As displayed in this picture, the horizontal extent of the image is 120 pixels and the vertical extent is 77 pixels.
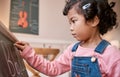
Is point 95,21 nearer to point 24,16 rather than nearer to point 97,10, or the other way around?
point 97,10

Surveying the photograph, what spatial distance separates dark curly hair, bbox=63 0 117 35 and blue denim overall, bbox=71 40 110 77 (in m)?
0.10

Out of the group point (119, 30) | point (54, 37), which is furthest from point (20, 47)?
point (119, 30)

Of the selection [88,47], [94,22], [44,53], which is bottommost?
[44,53]

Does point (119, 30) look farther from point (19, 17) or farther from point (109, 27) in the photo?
point (109, 27)

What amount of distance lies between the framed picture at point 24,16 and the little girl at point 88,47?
2.67 ft

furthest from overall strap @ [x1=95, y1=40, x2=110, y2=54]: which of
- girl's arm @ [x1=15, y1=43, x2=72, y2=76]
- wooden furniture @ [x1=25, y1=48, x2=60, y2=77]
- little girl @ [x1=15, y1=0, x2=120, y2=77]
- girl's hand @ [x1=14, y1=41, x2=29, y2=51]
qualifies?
wooden furniture @ [x1=25, y1=48, x2=60, y2=77]

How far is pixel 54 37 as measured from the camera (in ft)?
6.84

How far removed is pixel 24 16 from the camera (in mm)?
1914

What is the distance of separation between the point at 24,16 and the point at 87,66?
3.36ft

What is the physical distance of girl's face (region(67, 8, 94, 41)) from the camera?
1.01 metres

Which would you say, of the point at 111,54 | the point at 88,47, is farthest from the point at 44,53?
the point at 111,54

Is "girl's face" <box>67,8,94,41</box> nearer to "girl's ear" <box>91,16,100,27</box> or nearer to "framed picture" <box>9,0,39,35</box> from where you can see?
"girl's ear" <box>91,16,100,27</box>

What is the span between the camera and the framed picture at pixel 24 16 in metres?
1.84

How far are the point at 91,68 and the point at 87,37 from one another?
14 centimetres
